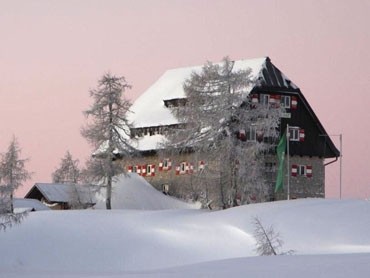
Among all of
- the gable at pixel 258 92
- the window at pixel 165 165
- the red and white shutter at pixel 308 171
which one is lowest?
the red and white shutter at pixel 308 171

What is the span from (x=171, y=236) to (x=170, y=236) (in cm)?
5

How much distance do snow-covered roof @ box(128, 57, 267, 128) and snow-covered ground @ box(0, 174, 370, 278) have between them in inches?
943

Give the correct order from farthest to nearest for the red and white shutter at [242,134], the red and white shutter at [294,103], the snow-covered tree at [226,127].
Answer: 1. the red and white shutter at [294,103]
2. the red and white shutter at [242,134]
3. the snow-covered tree at [226,127]

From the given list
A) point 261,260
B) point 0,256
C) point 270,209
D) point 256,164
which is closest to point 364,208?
point 270,209

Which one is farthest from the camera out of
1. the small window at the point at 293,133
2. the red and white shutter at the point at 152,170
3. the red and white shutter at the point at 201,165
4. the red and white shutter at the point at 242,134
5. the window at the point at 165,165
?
the red and white shutter at the point at 152,170

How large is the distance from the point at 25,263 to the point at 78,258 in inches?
95.4

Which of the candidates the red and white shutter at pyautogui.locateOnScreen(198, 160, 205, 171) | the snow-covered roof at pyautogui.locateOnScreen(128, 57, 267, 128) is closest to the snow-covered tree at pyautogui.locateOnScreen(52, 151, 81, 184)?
the snow-covered roof at pyautogui.locateOnScreen(128, 57, 267, 128)

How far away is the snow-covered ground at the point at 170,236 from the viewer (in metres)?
46.9

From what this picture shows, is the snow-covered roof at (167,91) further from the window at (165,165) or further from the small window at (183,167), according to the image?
the small window at (183,167)

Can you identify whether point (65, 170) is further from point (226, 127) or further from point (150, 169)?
point (226, 127)

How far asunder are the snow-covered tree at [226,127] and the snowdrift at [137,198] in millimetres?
13148

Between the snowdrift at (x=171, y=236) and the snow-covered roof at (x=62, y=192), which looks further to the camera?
the snow-covered roof at (x=62, y=192)

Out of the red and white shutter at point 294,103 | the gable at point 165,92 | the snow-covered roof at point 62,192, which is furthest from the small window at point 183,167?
the red and white shutter at point 294,103

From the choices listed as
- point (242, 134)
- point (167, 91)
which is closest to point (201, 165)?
point (242, 134)
